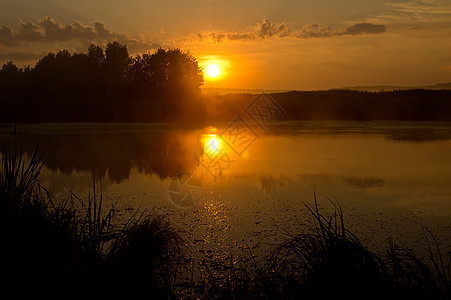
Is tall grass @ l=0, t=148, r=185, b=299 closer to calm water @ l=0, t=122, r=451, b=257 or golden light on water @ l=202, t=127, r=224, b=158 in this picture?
calm water @ l=0, t=122, r=451, b=257

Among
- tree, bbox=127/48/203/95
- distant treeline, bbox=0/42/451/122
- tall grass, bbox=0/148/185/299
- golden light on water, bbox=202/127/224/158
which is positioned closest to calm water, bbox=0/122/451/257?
golden light on water, bbox=202/127/224/158

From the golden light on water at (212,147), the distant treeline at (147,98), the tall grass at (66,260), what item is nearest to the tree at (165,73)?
the distant treeline at (147,98)

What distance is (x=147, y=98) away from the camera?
1549 inches

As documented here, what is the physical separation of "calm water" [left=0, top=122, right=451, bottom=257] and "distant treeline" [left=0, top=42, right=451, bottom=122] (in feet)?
65.9

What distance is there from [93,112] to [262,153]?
2449cm

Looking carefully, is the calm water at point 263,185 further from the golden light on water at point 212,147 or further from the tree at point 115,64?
the tree at point 115,64

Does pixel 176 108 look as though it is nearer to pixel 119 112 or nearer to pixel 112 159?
pixel 119 112

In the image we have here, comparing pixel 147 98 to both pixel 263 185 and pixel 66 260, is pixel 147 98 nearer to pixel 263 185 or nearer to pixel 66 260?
pixel 263 185

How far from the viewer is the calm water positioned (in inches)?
204

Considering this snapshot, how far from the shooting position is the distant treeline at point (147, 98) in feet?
109

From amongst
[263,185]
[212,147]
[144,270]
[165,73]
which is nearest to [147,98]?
[165,73]

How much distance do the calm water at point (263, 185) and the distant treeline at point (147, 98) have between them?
2007cm

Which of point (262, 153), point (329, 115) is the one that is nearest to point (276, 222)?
point (262, 153)

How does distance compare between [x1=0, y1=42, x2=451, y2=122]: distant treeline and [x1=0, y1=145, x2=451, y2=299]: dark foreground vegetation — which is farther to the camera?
[x1=0, y1=42, x2=451, y2=122]: distant treeline
